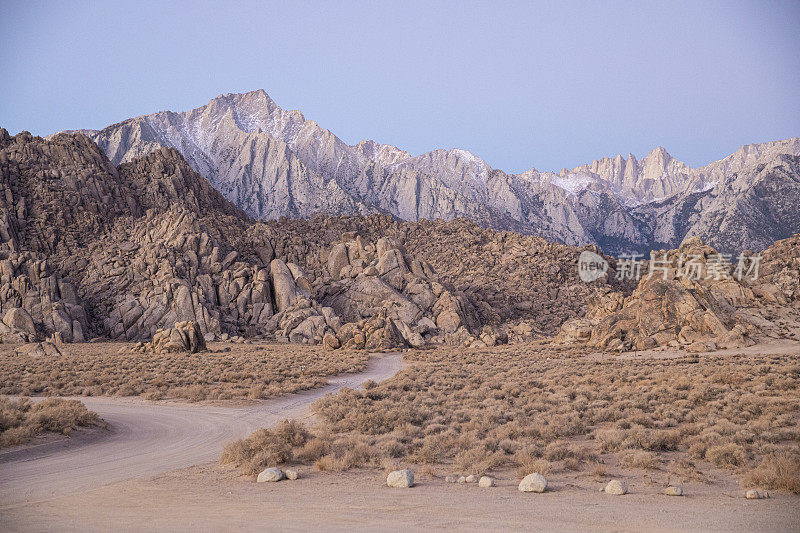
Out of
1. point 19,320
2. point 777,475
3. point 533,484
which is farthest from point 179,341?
point 777,475

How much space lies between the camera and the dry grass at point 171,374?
22.2 metres

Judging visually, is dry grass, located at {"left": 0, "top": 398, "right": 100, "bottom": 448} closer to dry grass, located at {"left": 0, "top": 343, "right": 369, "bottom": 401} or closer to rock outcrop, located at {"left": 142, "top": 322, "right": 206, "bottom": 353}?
dry grass, located at {"left": 0, "top": 343, "right": 369, "bottom": 401}

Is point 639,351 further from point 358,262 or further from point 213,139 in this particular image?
point 213,139

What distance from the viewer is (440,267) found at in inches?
3302

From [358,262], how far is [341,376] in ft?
140

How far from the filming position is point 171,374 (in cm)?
2653

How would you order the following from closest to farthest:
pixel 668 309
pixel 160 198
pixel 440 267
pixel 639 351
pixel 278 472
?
pixel 278 472
pixel 639 351
pixel 668 309
pixel 160 198
pixel 440 267

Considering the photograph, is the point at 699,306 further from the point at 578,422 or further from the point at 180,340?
the point at 180,340

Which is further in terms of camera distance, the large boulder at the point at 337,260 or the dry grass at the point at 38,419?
the large boulder at the point at 337,260

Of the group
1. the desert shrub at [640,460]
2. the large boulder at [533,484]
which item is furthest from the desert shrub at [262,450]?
the desert shrub at [640,460]

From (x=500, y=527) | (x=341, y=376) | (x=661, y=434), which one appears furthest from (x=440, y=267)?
(x=500, y=527)

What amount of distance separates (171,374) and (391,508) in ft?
75.4

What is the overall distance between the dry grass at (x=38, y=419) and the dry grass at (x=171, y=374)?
6.54 meters

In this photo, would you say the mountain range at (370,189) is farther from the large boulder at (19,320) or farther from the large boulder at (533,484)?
the large boulder at (533,484)
